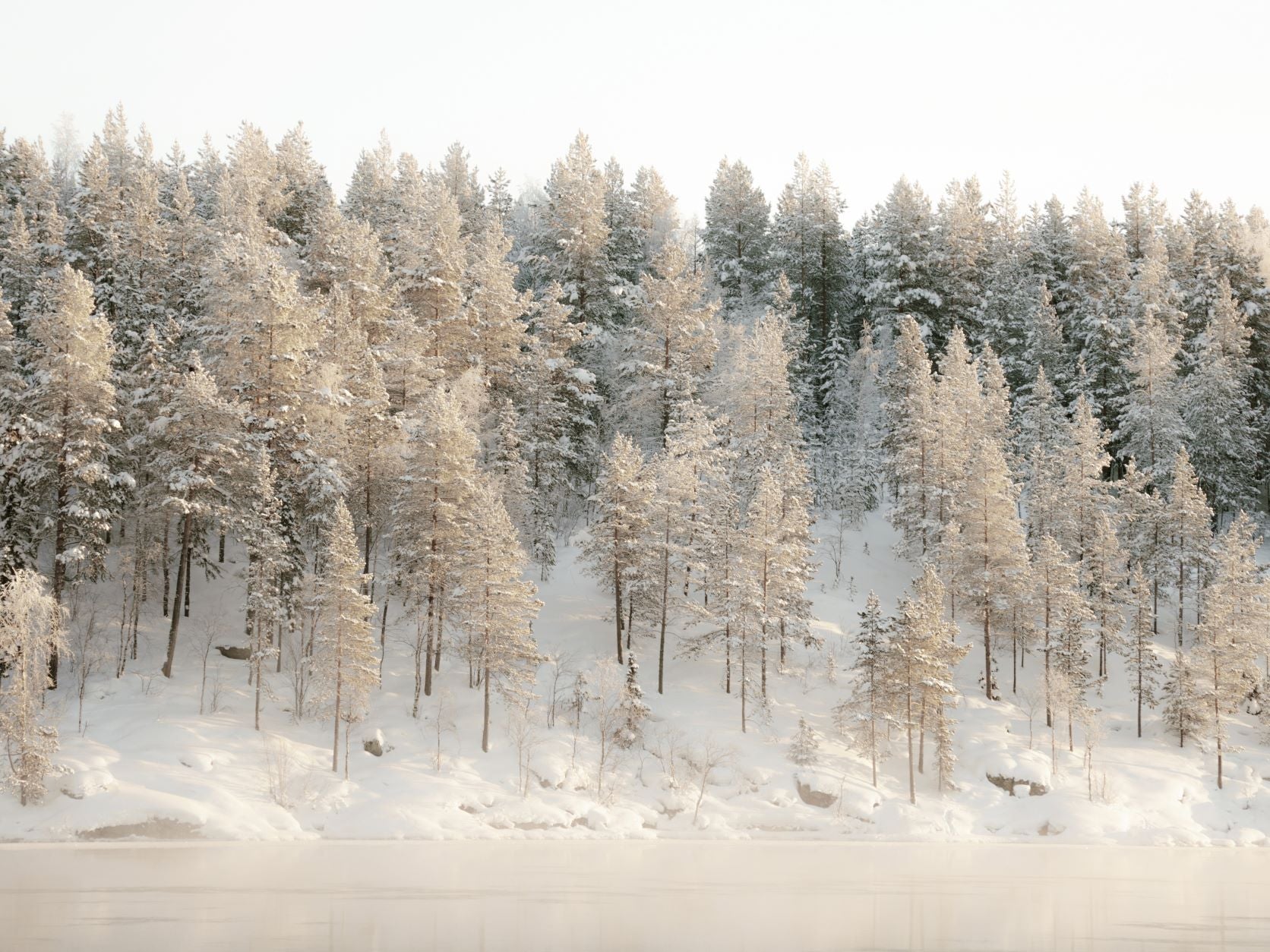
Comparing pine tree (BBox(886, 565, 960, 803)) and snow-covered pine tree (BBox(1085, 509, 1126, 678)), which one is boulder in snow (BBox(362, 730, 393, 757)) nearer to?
pine tree (BBox(886, 565, 960, 803))

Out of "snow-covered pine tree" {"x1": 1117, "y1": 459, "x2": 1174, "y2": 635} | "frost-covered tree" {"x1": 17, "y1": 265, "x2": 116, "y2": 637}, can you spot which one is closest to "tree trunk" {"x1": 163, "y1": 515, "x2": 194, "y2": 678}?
"frost-covered tree" {"x1": 17, "y1": 265, "x2": 116, "y2": 637}

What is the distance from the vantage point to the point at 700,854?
118ft

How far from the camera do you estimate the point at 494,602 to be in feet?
136

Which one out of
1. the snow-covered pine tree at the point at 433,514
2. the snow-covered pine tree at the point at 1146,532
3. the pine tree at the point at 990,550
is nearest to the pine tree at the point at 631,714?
the snow-covered pine tree at the point at 433,514

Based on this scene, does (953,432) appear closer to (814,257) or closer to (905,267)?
(905,267)

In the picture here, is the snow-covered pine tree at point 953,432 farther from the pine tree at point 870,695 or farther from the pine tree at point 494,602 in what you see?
the pine tree at point 494,602

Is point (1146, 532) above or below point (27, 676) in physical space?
above

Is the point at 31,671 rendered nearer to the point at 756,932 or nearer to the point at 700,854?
the point at 700,854

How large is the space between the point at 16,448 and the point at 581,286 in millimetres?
35691

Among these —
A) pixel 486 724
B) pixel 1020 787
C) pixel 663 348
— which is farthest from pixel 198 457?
pixel 1020 787

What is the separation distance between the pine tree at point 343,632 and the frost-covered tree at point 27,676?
9.18 m

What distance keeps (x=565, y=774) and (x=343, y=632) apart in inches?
409

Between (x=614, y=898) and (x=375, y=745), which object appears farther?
(x=375, y=745)

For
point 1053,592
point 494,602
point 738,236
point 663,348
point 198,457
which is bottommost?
point 494,602
